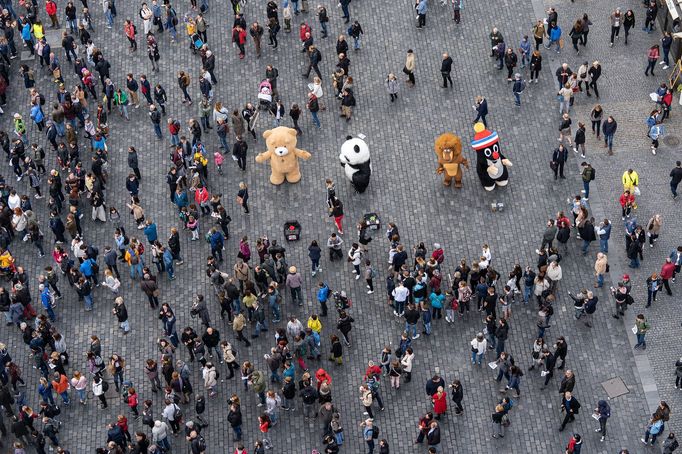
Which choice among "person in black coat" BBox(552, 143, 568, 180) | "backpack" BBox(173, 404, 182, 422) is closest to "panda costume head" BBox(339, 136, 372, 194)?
"person in black coat" BBox(552, 143, 568, 180)

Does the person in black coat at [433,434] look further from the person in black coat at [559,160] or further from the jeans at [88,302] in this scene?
the jeans at [88,302]

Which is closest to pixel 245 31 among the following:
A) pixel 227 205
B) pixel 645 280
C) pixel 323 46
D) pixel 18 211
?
pixel 323 46

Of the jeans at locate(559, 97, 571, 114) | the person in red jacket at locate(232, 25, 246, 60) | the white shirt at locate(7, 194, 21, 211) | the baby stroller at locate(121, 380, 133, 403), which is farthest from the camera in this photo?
the person in red jacket at locate(232, 25, 246, 60)

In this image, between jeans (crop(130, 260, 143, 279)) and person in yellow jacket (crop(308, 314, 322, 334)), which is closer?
person in yellow jacket (crop(308, 314, 322, 334))

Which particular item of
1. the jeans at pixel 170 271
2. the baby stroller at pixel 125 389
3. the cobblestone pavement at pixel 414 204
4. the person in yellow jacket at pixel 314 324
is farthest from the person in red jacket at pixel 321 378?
the jeans at pixel 170 271

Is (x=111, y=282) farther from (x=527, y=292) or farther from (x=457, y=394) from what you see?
(x=527, y=292)

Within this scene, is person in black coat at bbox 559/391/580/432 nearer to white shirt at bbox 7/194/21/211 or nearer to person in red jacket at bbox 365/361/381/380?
person in red jacket at bbox 365/361/381/380

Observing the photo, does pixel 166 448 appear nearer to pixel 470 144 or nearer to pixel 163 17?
pixel 470 144
